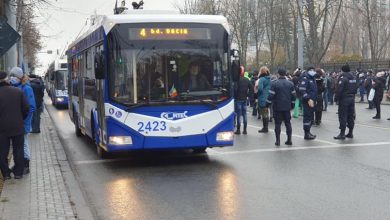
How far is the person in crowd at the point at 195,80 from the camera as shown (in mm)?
10281

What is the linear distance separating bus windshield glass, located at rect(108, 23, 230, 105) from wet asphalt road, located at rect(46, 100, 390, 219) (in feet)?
4.57

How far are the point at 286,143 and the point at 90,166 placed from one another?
4898mm

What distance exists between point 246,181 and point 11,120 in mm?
3841

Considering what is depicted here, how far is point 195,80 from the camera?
10344mm

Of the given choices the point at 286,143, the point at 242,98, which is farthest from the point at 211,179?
the point at 242,98

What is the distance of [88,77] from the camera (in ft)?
42.6

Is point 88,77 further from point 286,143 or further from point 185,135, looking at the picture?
point 286,143

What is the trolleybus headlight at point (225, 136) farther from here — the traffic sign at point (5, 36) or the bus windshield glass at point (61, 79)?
the bus windshield glass at point (61, 79)

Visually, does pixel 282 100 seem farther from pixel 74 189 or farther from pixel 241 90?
pixel 74 189

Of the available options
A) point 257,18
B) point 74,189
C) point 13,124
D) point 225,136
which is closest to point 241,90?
point 225,136

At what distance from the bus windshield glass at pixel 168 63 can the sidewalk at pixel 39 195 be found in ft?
6.20

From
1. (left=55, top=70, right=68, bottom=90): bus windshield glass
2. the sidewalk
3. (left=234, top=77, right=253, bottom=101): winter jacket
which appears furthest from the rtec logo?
(left=55, top=70, right=68, bottom=90): bus windshield glass

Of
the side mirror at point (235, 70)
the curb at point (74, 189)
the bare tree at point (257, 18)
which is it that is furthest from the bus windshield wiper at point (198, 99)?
the bare tree at point (257, 18)

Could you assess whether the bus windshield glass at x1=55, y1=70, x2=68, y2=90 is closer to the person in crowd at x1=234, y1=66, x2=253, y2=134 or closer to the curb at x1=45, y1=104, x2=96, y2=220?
the person in crowd at x1=234, y1=66, x2=253, y2=134
